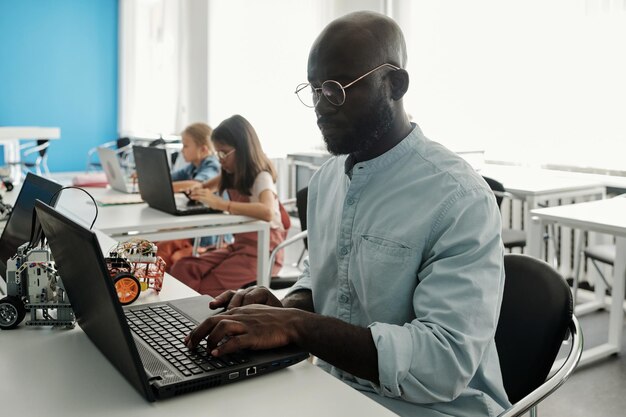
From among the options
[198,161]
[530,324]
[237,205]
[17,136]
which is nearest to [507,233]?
[237,205]

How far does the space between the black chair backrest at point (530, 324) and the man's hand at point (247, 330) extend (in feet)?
1.59

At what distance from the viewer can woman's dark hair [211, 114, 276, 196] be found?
314 centimetres

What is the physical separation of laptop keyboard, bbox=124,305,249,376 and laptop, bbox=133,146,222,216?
5.18 feet

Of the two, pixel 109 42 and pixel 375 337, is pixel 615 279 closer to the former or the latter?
pixel 375 337

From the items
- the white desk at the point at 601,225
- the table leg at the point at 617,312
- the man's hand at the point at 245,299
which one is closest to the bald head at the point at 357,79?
the man's hand at the point at 245,299

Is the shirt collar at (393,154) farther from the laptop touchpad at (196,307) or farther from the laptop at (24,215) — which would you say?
the laptop at (24,215)

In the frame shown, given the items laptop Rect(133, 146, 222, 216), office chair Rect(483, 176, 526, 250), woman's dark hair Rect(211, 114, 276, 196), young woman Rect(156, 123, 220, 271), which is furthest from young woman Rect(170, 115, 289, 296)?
office chair Rect(483, 176, 526, 250)

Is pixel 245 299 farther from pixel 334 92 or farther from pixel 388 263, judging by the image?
pixel 334 92

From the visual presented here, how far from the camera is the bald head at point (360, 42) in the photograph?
123 centimetres

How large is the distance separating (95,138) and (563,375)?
959 cm

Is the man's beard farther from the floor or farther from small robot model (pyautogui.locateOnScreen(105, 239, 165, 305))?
the floor

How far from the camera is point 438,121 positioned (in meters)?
4.77

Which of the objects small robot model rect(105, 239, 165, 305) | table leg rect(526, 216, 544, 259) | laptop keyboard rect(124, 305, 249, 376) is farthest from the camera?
table leg rect(526, 216, 544, 259)

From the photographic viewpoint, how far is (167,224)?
110 inches
